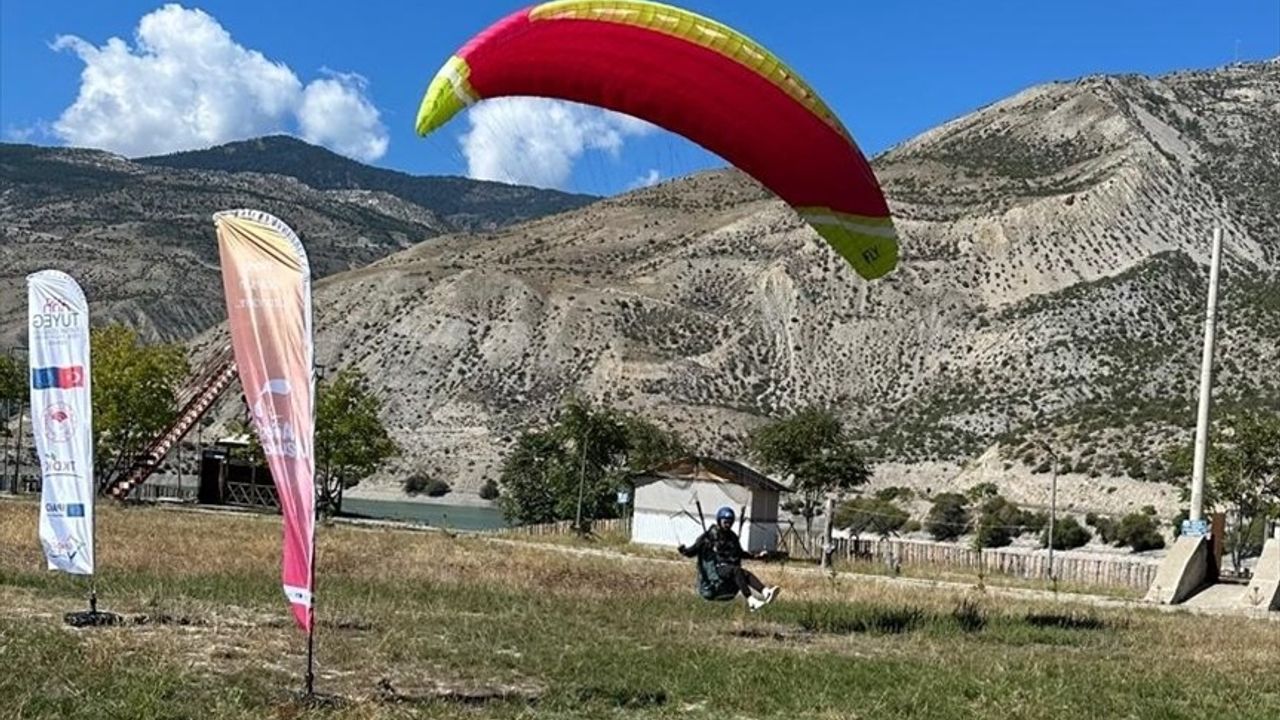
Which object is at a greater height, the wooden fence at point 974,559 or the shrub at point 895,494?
the shrub at point 895,494

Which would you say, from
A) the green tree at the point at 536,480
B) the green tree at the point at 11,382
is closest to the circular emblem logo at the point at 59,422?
the green tree at the point at 536,480

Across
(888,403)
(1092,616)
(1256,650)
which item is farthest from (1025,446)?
(1256,650)

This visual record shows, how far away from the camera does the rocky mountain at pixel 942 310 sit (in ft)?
280

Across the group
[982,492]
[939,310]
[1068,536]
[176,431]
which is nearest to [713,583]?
[176,431]

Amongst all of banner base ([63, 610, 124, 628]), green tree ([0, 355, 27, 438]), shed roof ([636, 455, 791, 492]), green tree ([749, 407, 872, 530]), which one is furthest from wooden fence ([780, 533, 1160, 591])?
green tree ([0, 355, 27, 438])

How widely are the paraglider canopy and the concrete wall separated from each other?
127ft

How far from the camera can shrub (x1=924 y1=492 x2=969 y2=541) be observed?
6706 cm

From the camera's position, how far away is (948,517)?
68438 millimetres

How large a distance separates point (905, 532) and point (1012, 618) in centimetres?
5027

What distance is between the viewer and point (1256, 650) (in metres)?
16.3

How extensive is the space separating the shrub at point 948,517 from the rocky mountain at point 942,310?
4.28m

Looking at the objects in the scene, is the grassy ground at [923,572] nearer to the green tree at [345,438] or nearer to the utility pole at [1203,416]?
the utility pole at [1203,416]

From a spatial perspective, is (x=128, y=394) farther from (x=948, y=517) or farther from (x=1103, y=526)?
(x=1103, y=526)

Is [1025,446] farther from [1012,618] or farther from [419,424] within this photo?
[1012,618]
